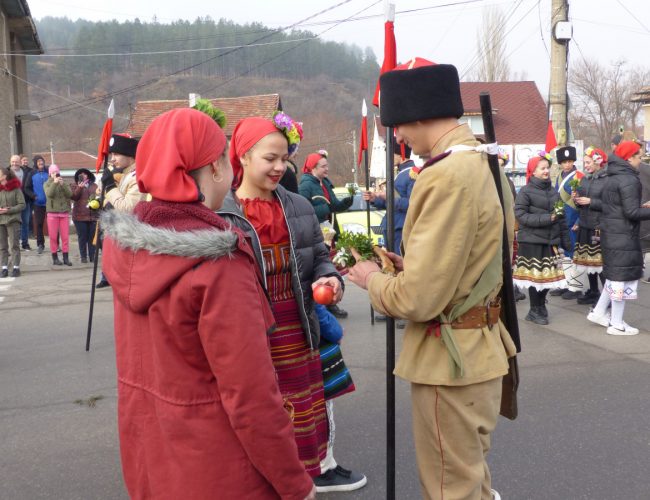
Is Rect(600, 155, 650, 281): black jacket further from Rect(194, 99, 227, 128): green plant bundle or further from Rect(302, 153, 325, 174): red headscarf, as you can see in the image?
Rect(194, 99, 227, 128): green plant bundle

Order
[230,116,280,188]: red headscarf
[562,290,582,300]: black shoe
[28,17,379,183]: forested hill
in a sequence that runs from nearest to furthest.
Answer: [230,116,280,188]: red headscarf
[562,290,582,300]: black shoe
[28,17,379,183]: forested hill

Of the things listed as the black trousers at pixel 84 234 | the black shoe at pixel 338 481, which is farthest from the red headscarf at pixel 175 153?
the black trousers at pixel 84 234

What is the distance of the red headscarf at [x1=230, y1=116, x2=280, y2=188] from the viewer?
318cm

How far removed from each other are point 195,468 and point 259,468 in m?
0.18

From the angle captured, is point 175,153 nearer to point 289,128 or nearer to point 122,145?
point 289,128

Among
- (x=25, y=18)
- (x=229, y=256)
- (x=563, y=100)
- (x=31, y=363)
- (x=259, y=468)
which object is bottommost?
(x=31, y=363)

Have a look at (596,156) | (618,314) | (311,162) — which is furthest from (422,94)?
(596,156)

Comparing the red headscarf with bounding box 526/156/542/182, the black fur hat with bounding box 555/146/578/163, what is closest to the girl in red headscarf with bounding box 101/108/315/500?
the red headscarf with bounding box 526/156/542/182

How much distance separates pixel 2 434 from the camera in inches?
181

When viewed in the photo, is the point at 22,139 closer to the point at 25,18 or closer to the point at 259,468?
the point at 25,18

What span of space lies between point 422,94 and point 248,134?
1.08 m

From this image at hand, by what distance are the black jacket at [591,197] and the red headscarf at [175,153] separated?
657cm

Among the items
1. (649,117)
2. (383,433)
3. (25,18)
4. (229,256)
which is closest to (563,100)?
(383,433)

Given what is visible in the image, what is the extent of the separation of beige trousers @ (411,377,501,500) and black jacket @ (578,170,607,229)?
5.67 m
